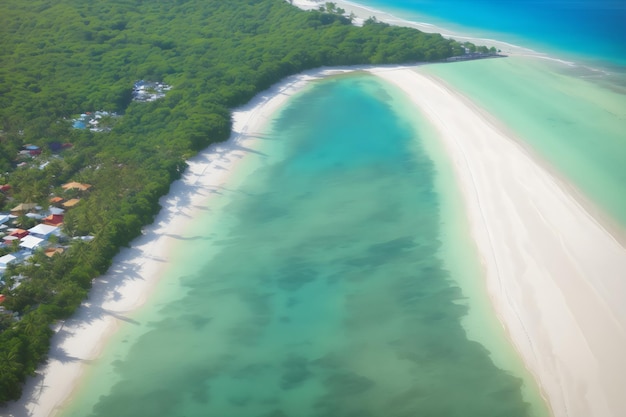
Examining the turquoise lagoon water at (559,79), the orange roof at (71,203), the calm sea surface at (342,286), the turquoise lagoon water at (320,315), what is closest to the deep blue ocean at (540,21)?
the turquoise lagoon water at (559,79)

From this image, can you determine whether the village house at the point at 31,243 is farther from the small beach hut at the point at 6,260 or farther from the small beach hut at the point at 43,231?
the small beach hut at the point at 6,260

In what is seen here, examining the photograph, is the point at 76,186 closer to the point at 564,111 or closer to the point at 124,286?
the point at 124,286

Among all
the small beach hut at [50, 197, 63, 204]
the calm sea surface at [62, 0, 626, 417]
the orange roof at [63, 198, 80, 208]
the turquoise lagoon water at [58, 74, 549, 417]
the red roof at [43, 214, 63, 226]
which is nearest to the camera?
the turquoise lagoon water at [58, 74, 549, 417]

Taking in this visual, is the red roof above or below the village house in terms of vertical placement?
above

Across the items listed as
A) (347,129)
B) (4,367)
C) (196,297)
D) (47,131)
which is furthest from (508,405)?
(47,131)

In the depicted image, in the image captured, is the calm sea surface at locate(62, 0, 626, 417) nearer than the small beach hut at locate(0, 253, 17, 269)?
Yes

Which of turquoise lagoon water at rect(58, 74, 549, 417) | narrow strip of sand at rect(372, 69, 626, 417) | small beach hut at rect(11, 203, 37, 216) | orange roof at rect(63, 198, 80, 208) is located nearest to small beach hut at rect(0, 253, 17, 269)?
small beach hut at rect(11, 203, 37, 216)

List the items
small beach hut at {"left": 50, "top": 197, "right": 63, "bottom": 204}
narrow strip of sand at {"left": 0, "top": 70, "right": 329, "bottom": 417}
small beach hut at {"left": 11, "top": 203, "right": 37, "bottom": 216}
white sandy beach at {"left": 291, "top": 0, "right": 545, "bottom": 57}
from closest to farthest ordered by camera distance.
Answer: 1. narrow strip of sand at {"left": 0, "top": 70, "right": 329, "bottom": 417}
2. small beach hut at {"left": 11, "top": 203, "right": 37, "bottom": 216}
3. small beach hut at {"left": 50, "top": 197, "right": 63, "bottom": 204}
4. white sandy beach at {"left": 291, "top": 0, "right": 545, "bottom": 57}

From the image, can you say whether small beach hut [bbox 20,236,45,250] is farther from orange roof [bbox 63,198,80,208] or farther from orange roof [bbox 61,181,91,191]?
orange roof [bbox 61,181,91,191]
